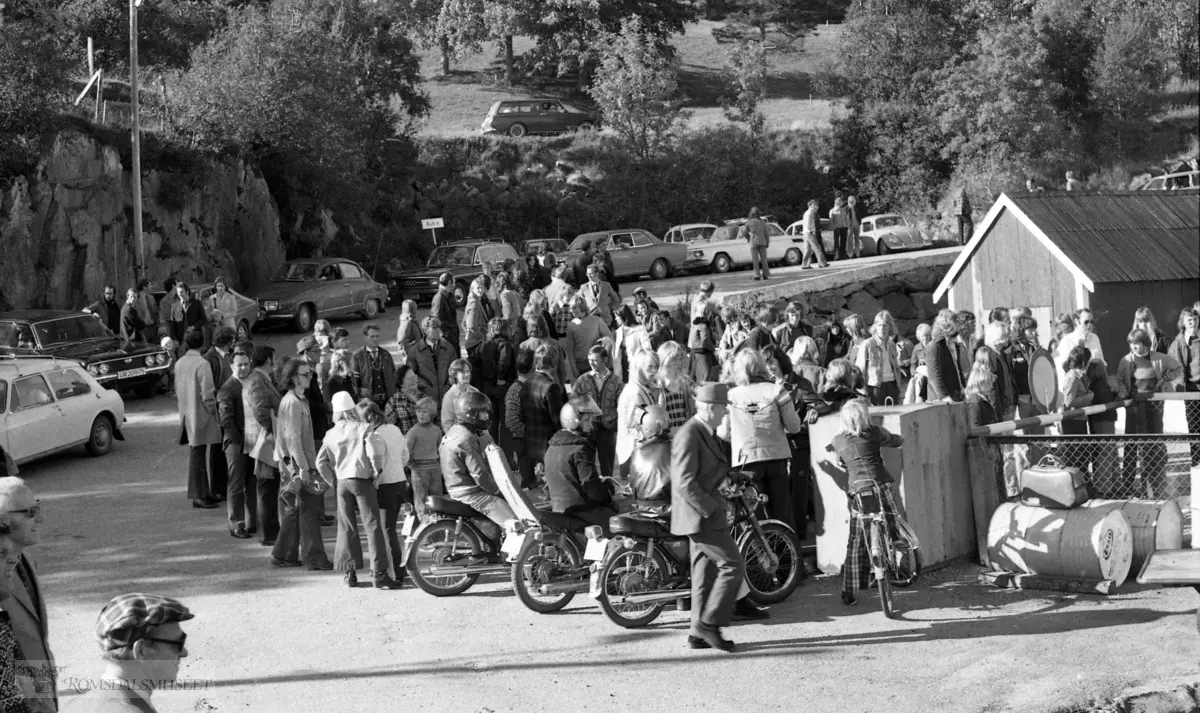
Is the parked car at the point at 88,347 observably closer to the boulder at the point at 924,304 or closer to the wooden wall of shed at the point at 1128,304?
the wooden wall of shed at the point at 1128,304

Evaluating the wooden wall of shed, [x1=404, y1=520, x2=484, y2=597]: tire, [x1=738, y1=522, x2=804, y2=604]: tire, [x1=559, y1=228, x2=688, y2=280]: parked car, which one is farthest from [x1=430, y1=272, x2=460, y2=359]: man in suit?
[x1=559, y1=228, x2=688, y2=280]: parked car

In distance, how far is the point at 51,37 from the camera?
2781cm

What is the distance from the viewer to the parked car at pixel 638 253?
33.5 meters

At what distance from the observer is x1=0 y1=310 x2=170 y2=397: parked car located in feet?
63.0

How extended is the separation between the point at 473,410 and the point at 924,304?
22.1 metres

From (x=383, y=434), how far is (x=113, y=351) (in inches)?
436

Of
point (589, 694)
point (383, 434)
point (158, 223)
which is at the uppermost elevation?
point (158, 223)

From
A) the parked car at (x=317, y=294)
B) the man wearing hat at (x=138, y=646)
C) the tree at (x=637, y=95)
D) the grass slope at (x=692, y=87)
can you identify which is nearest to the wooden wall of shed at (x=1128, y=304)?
the parked car at (x=317, y=294)

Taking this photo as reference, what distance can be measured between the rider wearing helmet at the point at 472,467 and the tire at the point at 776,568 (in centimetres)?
188

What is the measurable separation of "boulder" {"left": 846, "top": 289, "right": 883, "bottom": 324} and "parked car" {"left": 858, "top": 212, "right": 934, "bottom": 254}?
33.4 ft

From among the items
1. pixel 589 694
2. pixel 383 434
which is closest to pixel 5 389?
pixel 383 434

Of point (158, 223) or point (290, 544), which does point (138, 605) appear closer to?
point (290, 544)

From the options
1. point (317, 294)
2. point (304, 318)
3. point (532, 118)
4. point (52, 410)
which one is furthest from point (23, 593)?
point (532, 118)

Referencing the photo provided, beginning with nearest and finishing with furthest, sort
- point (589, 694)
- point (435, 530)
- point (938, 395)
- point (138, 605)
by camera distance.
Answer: point (138, 605), point (589, 694), point (435, 530), point (938, 395)
